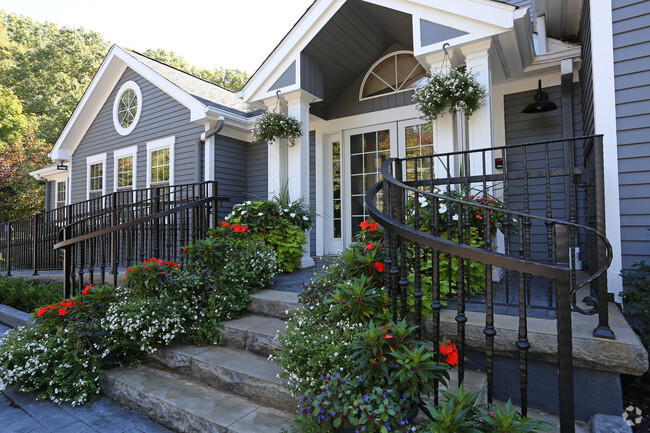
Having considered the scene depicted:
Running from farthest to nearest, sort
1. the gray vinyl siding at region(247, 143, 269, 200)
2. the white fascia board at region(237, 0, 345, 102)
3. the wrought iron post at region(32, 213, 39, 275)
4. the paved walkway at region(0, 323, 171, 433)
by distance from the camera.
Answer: the gray vinyl siding at region(247, 143, 269, 200) < the wrought iron post at region(32, 213, 39, 275) < the white fascia board at region(237, 0, 345, 102) < the paved walkway at region(0, 323, 171, 433)

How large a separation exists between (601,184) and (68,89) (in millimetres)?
21834

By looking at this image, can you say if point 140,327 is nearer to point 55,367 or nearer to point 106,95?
point 55,367

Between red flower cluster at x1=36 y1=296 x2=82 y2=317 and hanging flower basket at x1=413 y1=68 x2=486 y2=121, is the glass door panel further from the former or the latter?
red flower cluster at x1=36 y1=296 x2=82 y2=317

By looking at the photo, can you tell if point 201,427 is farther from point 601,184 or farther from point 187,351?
point 601,184

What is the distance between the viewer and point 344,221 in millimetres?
5758

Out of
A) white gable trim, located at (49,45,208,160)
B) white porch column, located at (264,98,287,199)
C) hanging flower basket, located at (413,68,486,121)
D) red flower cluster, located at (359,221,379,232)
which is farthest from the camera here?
white gable trim, located at (49,45,208,160)

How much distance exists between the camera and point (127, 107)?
303 inches

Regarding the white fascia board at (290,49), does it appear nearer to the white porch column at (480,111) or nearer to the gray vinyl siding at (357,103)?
the gray vinyl siding at (357,103)

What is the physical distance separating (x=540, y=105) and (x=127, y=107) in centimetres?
786

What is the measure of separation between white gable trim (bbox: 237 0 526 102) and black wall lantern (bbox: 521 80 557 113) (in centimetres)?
116

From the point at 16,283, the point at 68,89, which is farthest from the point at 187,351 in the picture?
the point at 68,89

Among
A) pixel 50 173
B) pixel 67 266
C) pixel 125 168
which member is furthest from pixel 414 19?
pixel 50 173

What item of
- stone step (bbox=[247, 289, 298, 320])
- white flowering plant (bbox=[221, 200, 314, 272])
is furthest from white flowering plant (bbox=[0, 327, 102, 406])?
white flowering plant (bbox=[221, 200, 314, 272])

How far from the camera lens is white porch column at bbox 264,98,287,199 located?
5.13 meters
